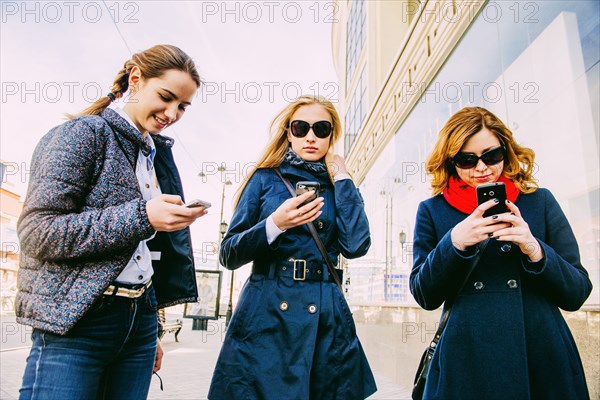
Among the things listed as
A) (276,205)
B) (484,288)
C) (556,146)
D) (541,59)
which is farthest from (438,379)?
(541,59)

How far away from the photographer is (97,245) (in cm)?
132

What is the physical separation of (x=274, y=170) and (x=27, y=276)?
3.84 feet

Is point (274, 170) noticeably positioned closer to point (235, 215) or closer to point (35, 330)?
point (235, 215)

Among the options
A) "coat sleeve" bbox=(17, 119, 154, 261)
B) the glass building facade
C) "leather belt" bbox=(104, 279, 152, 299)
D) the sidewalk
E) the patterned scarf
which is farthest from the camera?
the sidewalk

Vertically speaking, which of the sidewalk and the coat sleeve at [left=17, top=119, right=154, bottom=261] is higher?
the coat sleeve at [left=17, top=119, right=154, bottom=261]

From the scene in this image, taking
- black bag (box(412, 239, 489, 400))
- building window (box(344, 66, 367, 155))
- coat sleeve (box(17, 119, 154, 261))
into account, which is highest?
building window (box(344, 66, 367, 155))

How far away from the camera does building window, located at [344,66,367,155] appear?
697 inches

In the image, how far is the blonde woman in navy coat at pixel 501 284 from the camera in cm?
161

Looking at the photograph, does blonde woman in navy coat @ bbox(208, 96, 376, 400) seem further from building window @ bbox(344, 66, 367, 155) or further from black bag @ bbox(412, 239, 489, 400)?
building window @ bbox(344, 66, 367, 155)

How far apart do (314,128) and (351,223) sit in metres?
0.53

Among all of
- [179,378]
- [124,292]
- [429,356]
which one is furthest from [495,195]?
[179,378]

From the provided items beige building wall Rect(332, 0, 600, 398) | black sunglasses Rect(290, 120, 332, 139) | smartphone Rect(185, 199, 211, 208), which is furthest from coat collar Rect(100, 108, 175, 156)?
beige building wall Rect(332, 0, 600, 398)

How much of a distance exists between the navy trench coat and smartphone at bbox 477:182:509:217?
58 cm

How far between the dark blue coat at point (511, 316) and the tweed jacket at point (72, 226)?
119 centimetres
